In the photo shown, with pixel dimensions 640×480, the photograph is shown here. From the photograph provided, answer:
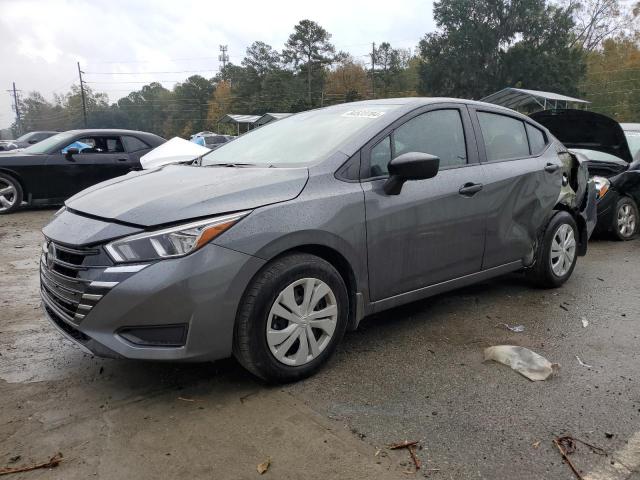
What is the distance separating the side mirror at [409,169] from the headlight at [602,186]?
4609 mm

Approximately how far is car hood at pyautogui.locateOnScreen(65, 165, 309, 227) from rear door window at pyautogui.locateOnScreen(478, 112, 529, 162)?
1.70 m

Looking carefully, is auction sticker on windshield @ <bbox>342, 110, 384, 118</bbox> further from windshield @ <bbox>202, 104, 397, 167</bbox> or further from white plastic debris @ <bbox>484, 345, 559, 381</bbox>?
white plastic debris @ <bbox>484, 345, 559, 381</bbox>

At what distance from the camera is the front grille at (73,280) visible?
2.47 meters

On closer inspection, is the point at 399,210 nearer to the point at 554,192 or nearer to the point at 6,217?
the point at 554,192

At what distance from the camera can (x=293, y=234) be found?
2.71 m

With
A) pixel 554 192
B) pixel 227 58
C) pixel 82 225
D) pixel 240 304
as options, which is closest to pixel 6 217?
pixel 82 225

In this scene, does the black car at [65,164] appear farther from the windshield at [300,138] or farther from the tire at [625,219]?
the tire at [625,219]

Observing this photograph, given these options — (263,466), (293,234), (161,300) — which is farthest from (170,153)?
(263,466)

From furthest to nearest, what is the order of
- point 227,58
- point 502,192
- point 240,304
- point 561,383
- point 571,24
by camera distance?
point 227,58
point 571,24
point 502,192
point 561,383
point 240,304

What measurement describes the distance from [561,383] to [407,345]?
3.10ft

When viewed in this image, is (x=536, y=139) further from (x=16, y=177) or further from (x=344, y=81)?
(x=344, y=81)

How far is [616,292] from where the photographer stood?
468 cm

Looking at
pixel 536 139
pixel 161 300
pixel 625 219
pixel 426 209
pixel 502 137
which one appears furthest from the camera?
pixel 625 219

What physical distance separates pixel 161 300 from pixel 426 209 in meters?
1.76
